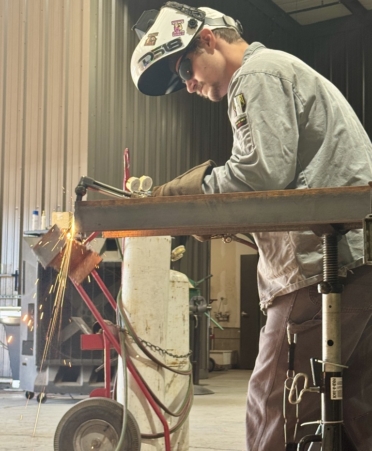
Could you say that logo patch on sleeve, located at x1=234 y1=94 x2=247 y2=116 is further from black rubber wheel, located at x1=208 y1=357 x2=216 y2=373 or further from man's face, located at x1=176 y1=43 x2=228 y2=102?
black rubber wheel, located at x1=208 y1=357 x2=216 y2=373

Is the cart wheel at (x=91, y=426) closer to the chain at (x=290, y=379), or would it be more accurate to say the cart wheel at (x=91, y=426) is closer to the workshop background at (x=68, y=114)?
the chain at (x=290, y=379)

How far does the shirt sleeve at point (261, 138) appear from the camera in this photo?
1.76 metres

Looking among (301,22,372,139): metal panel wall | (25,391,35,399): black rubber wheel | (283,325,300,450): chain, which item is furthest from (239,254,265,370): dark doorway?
(283,325,300,450): chain

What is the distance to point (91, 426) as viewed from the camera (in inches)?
131

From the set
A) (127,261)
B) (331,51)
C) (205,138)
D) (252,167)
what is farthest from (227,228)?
(331,51)

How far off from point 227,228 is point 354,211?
0.29m

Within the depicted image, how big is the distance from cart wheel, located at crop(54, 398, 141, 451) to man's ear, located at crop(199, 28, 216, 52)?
5.77 feet

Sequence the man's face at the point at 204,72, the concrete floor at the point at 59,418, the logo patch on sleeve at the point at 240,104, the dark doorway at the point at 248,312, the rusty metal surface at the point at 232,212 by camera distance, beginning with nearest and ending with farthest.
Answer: the rusty metal surface at the point at 232,212 → the logo patch on sleeve at the point at 240,104 → the man's face at the point at 204,72 → the concrete floor at the point at 59,418 → the dark doorway at the point at 248,312

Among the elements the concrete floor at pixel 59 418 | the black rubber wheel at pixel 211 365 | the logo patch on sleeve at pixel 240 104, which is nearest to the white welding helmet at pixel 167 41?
the logo patch on sleeve at pixel 240 104

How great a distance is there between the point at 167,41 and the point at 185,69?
11cm

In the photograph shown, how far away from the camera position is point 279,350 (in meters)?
1.97

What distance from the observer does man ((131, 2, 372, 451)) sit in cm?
180

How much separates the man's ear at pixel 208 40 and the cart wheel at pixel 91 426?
1758 mm

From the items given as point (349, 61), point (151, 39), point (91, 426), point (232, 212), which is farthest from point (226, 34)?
point (349, 61)
